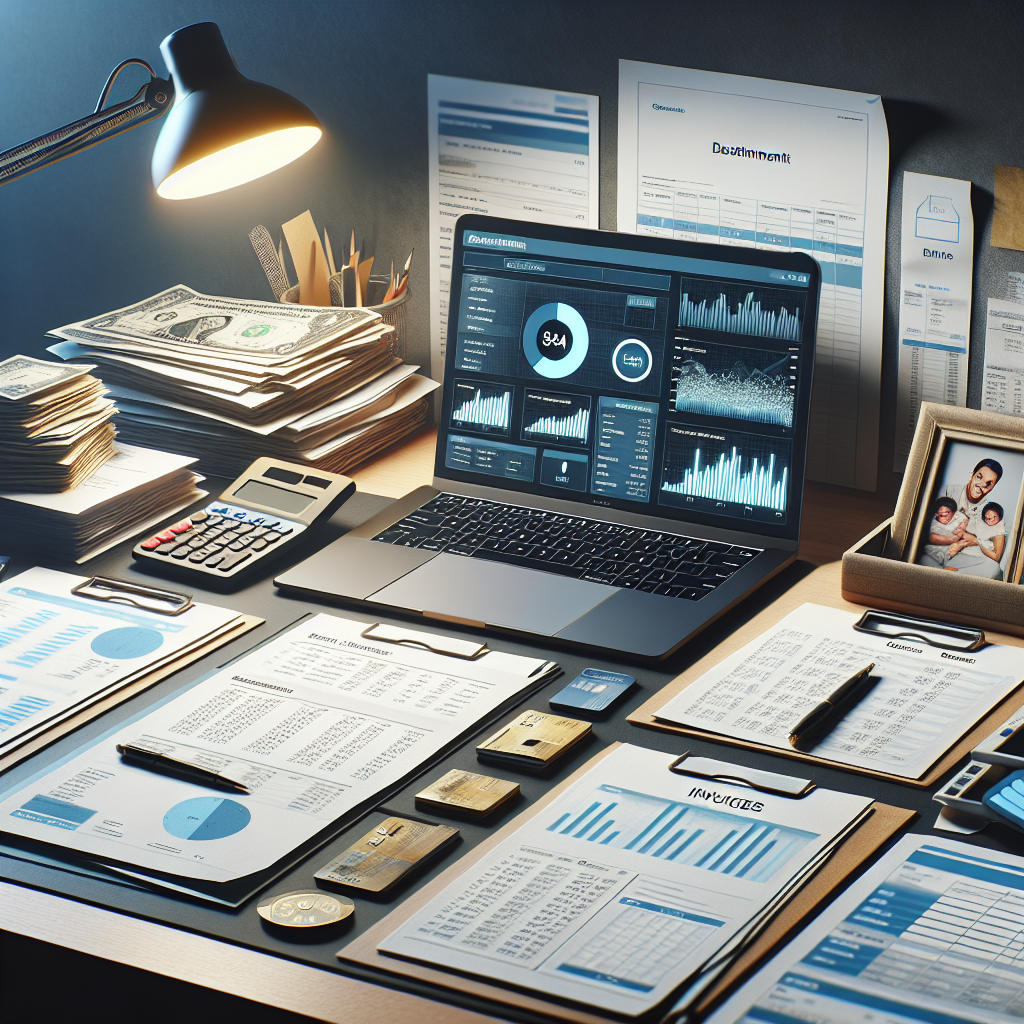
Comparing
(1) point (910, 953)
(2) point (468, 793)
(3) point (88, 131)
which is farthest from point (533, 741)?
(3) point (88, 131)

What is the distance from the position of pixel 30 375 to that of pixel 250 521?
0.28 metres

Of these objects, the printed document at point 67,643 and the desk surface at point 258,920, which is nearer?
the desk surface at point 258,920

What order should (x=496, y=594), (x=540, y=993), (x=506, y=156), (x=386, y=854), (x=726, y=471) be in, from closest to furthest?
(x=540, y=993)
(x=386, y=854)
(x=496, y=594)
(x=726, y=471)
(x=506, y=156)

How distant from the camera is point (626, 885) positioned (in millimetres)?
993

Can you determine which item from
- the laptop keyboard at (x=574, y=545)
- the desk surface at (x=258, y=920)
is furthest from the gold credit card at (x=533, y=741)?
the laptop keyboard at (x=574, y=545)

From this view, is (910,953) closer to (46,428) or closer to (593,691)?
(593,691)

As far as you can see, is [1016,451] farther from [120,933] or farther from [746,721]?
[120,933]

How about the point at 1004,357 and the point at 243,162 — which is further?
the point at 243,162

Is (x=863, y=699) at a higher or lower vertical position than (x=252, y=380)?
lower

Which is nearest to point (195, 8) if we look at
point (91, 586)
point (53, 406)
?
point (53, 406)

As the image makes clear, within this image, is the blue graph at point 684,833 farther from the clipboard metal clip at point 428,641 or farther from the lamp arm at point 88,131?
the lamp arm at point 88,131

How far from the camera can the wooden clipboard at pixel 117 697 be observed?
3.84 ft

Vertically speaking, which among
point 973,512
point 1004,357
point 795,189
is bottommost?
point 973,512

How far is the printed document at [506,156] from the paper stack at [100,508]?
17.8 inches
